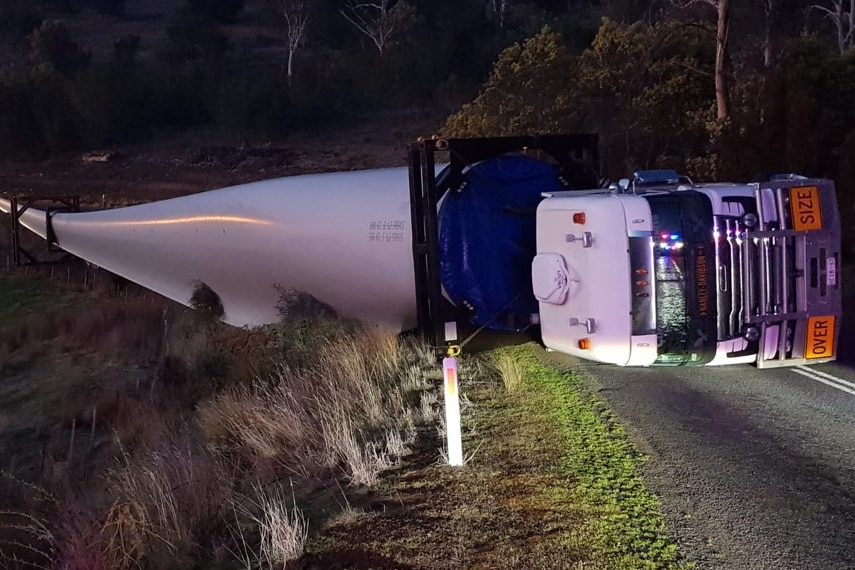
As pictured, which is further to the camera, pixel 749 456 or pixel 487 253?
pixel 487 253

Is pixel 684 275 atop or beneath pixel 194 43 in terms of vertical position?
beneath

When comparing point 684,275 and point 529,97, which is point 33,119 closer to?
point 529,97

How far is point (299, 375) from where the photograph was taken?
340 inches

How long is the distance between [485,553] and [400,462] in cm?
149

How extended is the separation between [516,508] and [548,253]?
2782mm

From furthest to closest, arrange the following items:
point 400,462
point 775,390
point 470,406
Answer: point 775,390
point 470,406
point 400,462

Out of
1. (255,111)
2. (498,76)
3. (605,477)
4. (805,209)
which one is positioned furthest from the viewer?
(255,111)

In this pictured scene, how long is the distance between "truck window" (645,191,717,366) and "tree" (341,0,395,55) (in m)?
43.1

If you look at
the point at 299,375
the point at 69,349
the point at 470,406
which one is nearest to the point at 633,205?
the point at 470,406

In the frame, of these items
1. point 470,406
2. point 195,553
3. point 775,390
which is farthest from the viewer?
point 775,390

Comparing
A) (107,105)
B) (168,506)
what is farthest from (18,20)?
(168,506)

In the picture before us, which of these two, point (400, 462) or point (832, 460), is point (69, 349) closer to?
point (400, 462)

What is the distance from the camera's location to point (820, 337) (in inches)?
270

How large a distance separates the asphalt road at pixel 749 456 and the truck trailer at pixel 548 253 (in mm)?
546
